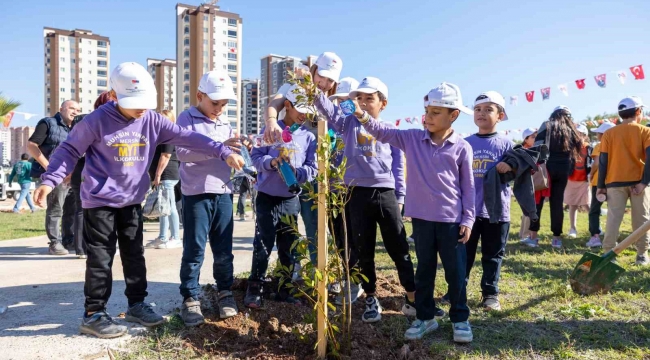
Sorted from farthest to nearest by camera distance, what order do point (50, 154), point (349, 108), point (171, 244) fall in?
point (171, 244)
point (50, 154)
point (349, 108)

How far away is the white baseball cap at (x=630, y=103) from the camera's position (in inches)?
225

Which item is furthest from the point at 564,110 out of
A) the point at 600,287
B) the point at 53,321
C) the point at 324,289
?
the point at 53,321

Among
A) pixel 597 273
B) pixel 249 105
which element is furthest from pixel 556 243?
pixel 249 105

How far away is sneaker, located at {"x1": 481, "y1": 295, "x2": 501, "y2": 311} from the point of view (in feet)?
13.1

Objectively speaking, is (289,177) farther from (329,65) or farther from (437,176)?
(437,176)

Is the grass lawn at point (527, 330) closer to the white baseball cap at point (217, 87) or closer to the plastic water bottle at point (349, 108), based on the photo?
the plastic water bottle at point (349, 108)

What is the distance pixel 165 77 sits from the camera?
282 feet

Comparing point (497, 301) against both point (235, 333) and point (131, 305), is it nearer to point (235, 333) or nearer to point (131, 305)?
point (235, 333)

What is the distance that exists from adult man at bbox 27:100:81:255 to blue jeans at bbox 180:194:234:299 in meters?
3.12

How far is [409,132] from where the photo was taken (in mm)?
3449

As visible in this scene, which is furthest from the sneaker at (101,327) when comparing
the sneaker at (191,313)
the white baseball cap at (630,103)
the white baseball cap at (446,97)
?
the white baseball cap at (630,103)

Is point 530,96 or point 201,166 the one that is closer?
point 201,166

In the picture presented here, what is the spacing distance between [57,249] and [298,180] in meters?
4.17

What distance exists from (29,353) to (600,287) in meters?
4.62
